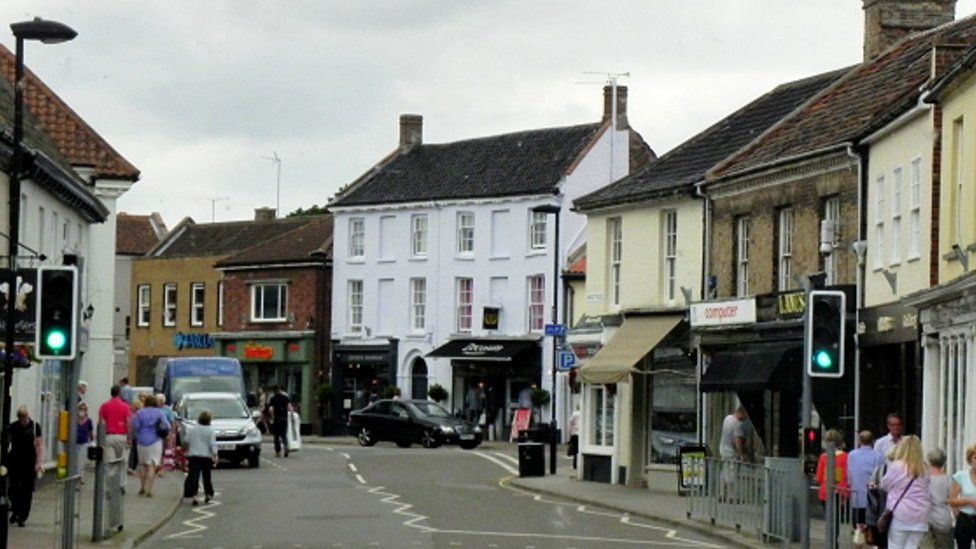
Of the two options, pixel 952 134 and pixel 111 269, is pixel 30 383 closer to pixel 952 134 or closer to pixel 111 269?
pixel 111 269

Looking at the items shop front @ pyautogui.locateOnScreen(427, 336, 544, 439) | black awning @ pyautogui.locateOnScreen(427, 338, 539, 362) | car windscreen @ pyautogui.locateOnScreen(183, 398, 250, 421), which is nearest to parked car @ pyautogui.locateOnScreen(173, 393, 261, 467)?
car windscreen @ pyautogui.locateOnScreen(183, 398, 250, 421)

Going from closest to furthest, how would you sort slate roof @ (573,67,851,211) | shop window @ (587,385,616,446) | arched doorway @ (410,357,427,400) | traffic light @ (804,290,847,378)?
traffic light @ (804,290,847,378)
slate roof @ (573,67,851,211)
shop window @ (587,385,616,446)
arched doorway @ (410,357,427,400)

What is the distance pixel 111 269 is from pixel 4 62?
5.95 meters

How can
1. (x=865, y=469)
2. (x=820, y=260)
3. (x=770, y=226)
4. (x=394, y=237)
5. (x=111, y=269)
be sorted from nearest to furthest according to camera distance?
1. (x=865, y=469)
2. (x=820, y=260)
3. (x=770, y=226)
4. (x=111, y=269)
5. (x=394, y=237)

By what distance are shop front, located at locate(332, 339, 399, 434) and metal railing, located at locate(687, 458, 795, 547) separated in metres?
46.5

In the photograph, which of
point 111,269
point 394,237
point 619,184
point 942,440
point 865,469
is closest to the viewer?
point 865,469

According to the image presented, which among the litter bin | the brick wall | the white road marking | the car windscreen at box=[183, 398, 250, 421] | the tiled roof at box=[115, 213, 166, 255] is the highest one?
the tiled roof at box=[115, 213, 166, 255]

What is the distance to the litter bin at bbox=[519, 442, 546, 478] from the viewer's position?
153 feet

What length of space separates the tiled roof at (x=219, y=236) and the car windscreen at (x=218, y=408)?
134 feet

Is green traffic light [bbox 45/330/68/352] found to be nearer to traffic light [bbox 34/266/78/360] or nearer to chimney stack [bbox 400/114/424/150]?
traffic light [bbox 34/266/78/360]

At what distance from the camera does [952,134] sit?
29391 millimetres

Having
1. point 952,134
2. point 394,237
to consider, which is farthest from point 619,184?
point 394,237

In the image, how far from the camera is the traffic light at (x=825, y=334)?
22781 mm

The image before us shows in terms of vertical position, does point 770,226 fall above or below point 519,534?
above
